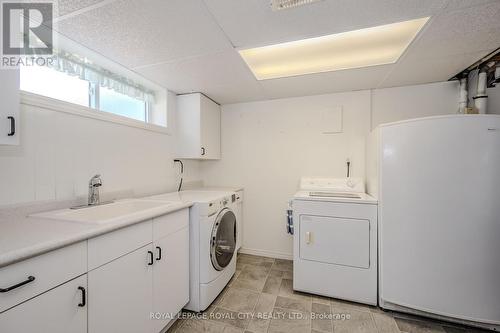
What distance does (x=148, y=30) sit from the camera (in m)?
1.38

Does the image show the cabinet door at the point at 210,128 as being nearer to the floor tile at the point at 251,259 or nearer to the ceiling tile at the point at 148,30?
the ceiling tile at the point at 148,30

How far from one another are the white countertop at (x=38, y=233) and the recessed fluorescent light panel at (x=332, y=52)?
159cm

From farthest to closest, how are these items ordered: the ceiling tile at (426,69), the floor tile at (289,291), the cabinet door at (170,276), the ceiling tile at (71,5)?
1. the floor tile at (289,291)
2. the ceiling tile at (426,69)
3. the cabinet door at (170,276)
4. the ceiling tile at (71,5)

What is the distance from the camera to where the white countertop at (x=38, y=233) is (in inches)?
29.1

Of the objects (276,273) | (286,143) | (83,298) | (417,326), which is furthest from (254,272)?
(83,298)

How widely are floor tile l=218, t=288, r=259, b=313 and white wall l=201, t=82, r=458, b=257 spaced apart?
89 cm

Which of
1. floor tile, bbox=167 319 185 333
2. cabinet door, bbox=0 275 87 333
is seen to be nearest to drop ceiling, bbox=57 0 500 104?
cabinet door, bbox=0 275 87 333

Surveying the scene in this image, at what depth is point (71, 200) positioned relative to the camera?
1489mm

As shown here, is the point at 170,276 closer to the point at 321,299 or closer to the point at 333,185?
the point at 321,299

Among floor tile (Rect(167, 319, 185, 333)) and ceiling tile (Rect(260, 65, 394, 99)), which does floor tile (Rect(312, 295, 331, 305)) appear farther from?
ceiling tile (Rect(260, 65, 394, 99))

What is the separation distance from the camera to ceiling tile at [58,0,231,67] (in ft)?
3.92

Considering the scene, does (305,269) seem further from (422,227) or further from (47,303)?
(47,303)

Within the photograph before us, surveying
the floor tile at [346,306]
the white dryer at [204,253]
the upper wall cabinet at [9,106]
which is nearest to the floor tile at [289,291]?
the floor tile at [346,306]

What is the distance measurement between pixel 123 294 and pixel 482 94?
130 inches
